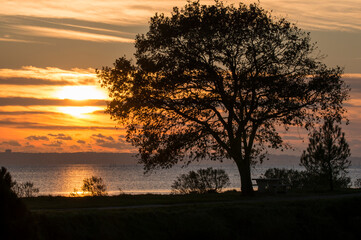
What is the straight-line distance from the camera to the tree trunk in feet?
132

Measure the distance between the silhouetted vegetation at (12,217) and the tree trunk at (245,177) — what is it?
22.9 metres

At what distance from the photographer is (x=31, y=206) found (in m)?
29.0

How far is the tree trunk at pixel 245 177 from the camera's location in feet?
132

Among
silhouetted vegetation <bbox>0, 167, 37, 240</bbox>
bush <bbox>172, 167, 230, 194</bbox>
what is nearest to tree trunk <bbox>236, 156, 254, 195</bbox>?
silhouetted vegetation <bbox>0, 167, 37, 240</bbox>

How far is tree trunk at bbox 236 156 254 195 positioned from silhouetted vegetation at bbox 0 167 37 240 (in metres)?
22.9

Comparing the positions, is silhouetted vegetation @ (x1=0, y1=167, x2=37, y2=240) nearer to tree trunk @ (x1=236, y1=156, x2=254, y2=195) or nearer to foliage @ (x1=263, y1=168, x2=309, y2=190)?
tree trunk @ (x1=236, y1=156, x2=254, y2=195)

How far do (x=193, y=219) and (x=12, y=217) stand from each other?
366 inches

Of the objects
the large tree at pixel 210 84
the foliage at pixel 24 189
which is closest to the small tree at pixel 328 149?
the large tree at pixel 210 84

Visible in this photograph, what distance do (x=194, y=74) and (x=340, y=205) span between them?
14.1 metres

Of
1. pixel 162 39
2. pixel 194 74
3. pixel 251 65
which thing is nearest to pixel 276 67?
pixel 251 65

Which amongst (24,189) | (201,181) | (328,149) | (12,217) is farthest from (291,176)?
(12,217)

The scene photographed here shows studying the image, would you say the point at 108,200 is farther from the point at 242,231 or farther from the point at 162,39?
the point at 162,39

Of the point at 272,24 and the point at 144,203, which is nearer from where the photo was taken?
the point at 144,203

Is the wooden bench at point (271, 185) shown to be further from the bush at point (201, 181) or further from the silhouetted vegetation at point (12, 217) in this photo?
the silhouetted vegetation at point (12, 217)
